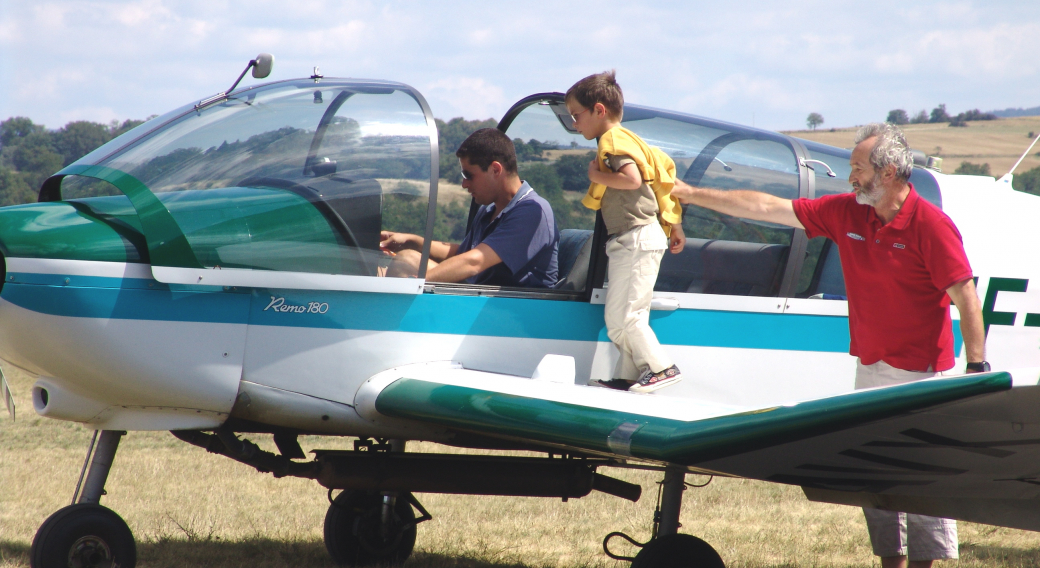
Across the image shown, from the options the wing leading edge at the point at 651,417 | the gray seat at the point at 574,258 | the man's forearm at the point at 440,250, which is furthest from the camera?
the gray seat at the point at 574,258

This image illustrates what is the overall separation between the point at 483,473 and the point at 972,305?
2.13 m

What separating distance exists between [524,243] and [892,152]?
1.62m

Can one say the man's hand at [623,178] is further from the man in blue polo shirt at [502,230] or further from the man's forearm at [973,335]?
the man's forearm at [973,335]

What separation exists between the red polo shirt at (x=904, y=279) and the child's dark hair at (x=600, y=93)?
41.5 inches

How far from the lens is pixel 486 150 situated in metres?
4.13

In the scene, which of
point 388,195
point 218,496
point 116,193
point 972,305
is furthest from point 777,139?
point 218,496

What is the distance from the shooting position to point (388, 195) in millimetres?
3756

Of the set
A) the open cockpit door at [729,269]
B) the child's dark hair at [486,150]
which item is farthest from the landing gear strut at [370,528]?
the child's dark hair at [486,150]

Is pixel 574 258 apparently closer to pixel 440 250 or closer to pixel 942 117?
pixel 440 250

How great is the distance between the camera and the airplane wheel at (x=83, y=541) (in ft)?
11.2

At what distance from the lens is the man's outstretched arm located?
383 cm

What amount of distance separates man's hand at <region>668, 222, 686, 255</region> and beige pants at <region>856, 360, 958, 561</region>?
2.97 feet


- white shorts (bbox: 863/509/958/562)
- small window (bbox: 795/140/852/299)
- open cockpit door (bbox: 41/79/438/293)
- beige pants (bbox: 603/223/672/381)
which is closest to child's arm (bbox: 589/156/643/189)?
beige pants (bbox: 603/223/672/381)

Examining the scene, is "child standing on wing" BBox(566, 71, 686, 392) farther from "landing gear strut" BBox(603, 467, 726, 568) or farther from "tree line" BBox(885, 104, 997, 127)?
"tree line" BBox(885, 104, 997, 127)
